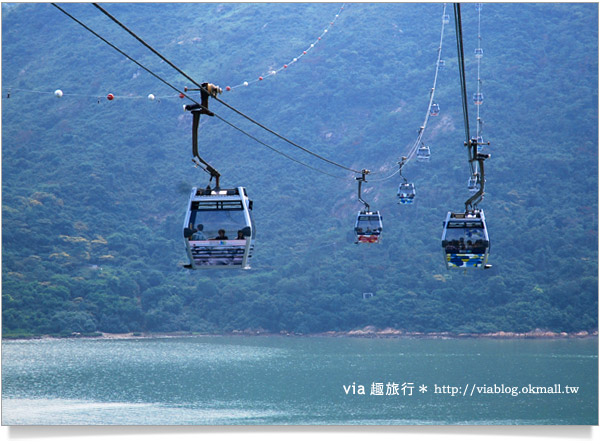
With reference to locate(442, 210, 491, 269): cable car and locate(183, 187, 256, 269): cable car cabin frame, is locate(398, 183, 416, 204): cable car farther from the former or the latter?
locate(183, 187, 256, 269): cable car cabin frame

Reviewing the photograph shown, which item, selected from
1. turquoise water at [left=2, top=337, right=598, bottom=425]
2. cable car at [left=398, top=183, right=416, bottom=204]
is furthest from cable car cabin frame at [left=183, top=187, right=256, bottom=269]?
turquoise water at [left=2, top=337, right=598, bottom=425]

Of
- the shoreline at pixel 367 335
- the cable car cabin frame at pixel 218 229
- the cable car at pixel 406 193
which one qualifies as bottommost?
the shoreline at pixel 367 335

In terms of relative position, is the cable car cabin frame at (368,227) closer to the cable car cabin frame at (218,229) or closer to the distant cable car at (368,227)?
the distant cable car at (368,227)

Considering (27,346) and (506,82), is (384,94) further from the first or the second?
(27,346)

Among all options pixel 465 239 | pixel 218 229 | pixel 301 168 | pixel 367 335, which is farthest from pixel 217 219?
pixel 301 168

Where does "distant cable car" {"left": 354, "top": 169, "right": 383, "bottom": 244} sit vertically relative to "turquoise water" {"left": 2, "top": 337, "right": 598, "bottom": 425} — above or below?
above

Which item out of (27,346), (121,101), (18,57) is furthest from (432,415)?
(18,57)

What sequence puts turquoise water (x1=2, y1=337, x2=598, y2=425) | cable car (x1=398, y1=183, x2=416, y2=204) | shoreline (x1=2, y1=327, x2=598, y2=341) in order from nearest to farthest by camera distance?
1. cable car (x1=398, y1=183, x2=416, y2=204)
2. turquoise water (x1=2, y1=337, x2=598, y2=425)
3. shoreline (x1=2, y1=327, x2=598, y2=341)

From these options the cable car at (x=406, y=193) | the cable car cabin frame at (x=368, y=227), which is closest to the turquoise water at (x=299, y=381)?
the cable car at (x=406, y=193)
